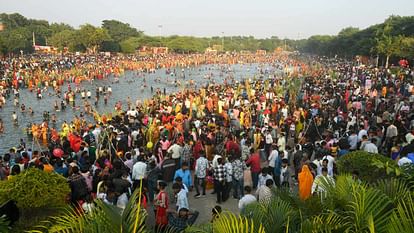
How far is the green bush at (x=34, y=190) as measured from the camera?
5.31m

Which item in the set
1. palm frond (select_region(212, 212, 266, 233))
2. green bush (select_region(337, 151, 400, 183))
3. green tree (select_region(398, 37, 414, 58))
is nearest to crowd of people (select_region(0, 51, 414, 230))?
green bush (select_region(337, 151, 400, 183))

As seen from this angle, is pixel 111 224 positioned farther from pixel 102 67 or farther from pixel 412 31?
pixel 102 67

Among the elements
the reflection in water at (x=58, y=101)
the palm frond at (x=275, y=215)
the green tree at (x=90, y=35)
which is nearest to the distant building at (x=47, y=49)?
the green tree at (x=90, y=35)

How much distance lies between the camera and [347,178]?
15.4 feet

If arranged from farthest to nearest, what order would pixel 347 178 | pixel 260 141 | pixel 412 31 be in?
1. pixel 412 31
2. pixel 260 141
3. pixel 347 178

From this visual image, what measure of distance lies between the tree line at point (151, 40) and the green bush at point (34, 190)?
125ft

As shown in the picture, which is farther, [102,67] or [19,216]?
[102,67]

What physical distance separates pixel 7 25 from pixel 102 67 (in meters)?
46.7

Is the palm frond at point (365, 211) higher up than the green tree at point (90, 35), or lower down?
lower down

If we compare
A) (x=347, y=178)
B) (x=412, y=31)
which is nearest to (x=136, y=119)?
(x=347, y=178)

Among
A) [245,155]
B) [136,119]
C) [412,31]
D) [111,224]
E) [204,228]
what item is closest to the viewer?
[111,224]

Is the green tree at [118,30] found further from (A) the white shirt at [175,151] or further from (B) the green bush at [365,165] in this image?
(B) the green bush at [365,165]

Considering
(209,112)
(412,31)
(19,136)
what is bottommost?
(19,136)

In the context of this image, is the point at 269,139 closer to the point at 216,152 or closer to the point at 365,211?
the point at 216,152
